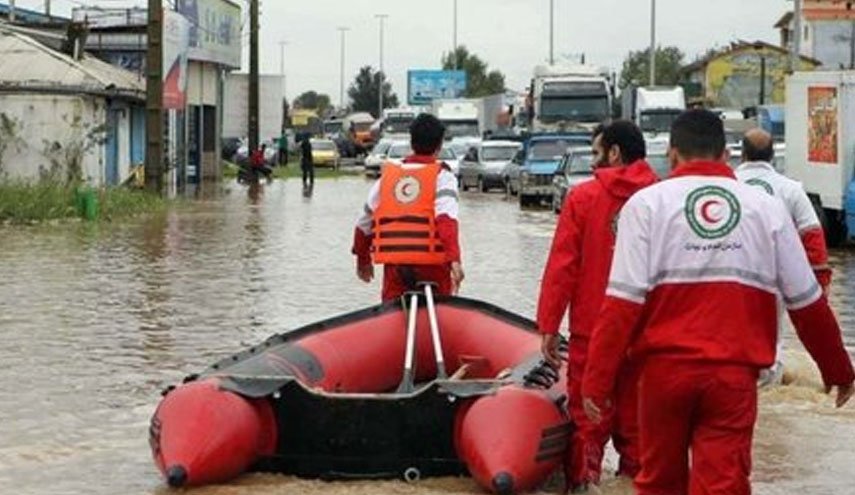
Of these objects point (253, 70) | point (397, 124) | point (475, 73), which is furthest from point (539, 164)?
point (475, 73)

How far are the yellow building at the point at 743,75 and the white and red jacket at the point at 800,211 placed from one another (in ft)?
224

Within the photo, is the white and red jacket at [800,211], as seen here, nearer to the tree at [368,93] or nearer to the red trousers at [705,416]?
the red trousers at [705,416]

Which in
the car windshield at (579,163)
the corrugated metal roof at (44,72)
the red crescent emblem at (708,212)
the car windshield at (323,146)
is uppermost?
the corrugated metal roof at (44,72)

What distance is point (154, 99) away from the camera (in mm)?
37656

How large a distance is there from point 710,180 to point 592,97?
4326cm

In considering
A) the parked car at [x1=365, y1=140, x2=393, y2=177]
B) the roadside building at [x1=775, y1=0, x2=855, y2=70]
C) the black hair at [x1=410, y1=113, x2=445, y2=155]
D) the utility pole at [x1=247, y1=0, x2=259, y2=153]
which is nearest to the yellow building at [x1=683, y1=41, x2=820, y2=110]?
the roadside building at [x1=775, y1=0, x2=855, y2=70]

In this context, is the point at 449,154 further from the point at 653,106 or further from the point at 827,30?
the point at 827,30

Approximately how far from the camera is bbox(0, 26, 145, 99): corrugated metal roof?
127 feet

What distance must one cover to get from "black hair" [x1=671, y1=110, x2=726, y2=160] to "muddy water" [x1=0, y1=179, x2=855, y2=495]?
2746 millimetres

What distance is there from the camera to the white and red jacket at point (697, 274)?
6281 millimetres

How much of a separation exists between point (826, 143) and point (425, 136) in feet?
59.3

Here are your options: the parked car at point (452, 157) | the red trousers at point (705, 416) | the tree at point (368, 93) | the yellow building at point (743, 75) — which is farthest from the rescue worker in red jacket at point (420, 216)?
the tree at point (368, 93)

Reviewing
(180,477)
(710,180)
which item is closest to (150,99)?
(180,477)

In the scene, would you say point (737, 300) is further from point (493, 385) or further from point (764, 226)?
point (493, 385)
